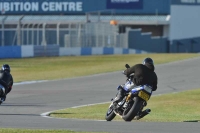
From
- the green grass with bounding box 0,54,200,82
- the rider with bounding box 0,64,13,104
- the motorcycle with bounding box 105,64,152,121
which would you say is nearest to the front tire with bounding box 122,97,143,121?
the motorcycle with bounding box 105,64,152,121

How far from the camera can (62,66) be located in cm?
3766

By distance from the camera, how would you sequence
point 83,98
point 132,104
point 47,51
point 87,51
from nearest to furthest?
point 132,104, point 83,98, point 47,51, point 87,51

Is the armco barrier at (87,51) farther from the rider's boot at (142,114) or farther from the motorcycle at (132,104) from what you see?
the rider's boot at (142,114)

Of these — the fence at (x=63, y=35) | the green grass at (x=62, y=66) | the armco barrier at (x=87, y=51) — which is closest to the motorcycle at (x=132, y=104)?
the green grass at (x=62, y=66)

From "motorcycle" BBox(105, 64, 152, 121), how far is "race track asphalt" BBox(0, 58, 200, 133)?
0.38 metres

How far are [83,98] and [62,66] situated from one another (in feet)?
47.5

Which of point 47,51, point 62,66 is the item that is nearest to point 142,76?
point 62,66

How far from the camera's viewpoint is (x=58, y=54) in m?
46.9

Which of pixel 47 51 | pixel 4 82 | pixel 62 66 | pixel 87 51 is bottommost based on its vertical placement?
pixel 87 51

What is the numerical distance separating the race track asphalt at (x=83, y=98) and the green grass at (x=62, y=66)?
160 centimetres

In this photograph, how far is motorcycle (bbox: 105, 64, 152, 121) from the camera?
15.0m

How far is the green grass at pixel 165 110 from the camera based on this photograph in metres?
16.5

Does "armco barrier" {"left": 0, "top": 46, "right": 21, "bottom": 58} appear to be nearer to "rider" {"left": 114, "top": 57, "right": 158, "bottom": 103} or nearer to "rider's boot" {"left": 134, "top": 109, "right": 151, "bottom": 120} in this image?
"rider" {"left": 114, "top": 57, "right": 158, "bottom": 103}

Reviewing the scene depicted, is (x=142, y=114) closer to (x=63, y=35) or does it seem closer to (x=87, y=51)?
(x=63, y=35)
